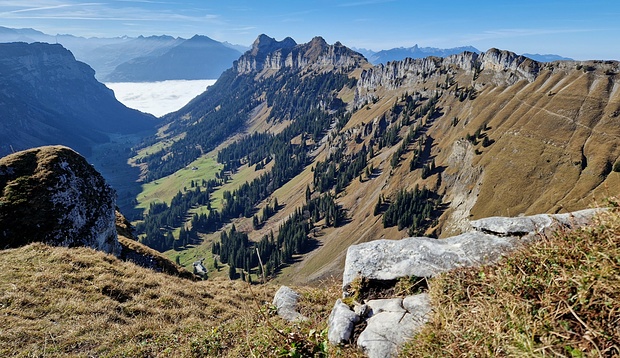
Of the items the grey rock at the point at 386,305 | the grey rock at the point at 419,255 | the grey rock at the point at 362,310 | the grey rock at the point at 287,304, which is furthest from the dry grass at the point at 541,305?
the grey rock at the point at 287,304

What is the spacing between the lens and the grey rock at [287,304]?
1261cm

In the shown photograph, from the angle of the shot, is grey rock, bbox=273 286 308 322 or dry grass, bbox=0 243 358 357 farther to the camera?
grey rock, bbox=273 286 308 322

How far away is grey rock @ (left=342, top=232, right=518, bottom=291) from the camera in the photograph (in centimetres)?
993

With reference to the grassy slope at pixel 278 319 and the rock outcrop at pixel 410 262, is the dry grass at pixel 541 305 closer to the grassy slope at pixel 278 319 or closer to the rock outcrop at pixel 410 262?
the grassy slope at pixel 278 319

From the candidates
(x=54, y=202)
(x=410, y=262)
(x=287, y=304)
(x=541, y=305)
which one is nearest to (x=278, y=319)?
(x=287, y=304)

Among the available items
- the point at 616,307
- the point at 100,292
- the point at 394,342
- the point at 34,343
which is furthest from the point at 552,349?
the point at 100,292

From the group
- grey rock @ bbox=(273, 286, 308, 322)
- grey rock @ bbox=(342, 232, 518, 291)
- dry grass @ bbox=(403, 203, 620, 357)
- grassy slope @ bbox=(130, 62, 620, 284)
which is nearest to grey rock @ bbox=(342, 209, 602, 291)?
grey rock @ bbox=(342, 232, 518, 291)

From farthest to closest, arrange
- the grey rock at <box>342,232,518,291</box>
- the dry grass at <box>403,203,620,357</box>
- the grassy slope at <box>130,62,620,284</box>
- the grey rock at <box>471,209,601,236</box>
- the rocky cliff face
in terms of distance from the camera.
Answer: the grassy slope at <box>130,62,620,284</box>, the rocky cliff face, the grey rock at <box>471,209,601,236</box>, the grey rock at <box>342,232,518,291</box>, the dry grass at <box>403,203,620,357</box>

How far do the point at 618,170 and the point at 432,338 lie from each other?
160988 millimetres

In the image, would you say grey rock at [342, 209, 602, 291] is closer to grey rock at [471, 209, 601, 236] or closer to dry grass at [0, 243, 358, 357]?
grey rock at [471, 209, 601, 236]

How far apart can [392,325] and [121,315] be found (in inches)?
470

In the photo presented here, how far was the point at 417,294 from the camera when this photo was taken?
9.34 meters

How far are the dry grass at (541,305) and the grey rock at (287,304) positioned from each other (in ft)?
21.8

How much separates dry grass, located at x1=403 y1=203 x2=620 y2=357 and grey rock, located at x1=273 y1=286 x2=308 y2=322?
6.66 m
